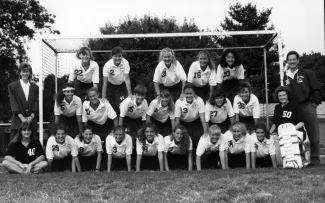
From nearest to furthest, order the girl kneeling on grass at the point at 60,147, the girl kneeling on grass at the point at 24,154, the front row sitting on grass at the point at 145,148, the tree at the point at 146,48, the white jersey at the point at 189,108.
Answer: the girl kneeling on grass at the point at 24,154
the front row sitting on grass at the point at 145,148
the girl kneeling on grass at the point at 60,147
the white jersey at the point at 189,108
the tree at the point at 146,48

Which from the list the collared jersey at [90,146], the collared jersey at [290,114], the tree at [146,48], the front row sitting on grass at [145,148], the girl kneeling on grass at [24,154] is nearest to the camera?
the collared jersey at [290,114]

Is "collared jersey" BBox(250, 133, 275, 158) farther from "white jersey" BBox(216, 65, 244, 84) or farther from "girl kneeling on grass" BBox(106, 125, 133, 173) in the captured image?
"girl kneeling on grass" BBox(106, 125, 133, 173)

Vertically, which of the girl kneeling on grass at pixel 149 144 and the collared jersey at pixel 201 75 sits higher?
the collared jersey at pixel 201 75

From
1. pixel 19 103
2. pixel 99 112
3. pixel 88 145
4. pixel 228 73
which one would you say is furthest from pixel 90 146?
pixel 228 73

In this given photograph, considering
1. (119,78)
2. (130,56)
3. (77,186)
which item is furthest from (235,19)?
(77,186)

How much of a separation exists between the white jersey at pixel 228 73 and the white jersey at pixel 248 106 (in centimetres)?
78

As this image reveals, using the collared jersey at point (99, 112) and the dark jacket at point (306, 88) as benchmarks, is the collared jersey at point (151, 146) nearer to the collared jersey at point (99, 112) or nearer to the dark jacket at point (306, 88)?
the collared jersey at point (99, 112)

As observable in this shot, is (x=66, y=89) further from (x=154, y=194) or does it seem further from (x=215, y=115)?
(x=154, y=194)

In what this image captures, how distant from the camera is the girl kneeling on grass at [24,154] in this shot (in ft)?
24.0

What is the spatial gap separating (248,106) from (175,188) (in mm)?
3584

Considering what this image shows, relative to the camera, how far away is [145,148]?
7.53 metres

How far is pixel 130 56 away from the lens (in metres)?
21.2

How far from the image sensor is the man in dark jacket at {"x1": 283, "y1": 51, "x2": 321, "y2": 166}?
7430 millimetres

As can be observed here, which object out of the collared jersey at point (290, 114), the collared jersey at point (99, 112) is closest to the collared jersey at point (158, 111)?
the collared jersey at point (99, 112)
